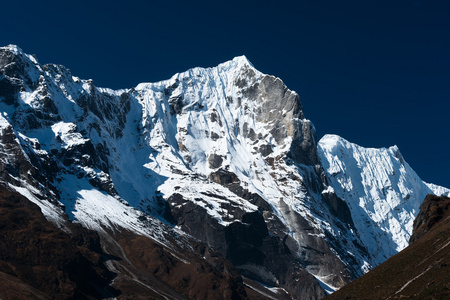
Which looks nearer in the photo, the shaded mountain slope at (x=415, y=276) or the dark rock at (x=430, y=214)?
the shaded mountain slope at (x=415, y=276)

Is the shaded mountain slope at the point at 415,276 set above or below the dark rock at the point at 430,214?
below

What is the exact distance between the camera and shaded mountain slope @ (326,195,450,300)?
240ft

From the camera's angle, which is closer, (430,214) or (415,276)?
(415,276)

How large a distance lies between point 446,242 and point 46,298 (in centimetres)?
14583

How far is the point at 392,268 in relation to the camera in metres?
93.9

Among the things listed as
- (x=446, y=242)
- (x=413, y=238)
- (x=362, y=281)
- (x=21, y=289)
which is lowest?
(x=21, y=289)

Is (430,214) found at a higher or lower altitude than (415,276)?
higher

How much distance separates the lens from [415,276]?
83688 mm

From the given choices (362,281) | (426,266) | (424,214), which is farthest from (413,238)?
(426,266)

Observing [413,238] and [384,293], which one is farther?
[413,238]

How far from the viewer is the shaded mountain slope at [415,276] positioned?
7306 cm

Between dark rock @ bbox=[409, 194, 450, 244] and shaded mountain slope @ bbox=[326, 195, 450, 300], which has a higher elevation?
dark rock @ bbox=[409, 194, 450, 244]

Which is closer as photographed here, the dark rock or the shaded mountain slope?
the shaded mountain slope

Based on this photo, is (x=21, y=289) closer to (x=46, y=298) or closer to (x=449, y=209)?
(x=46, y=298)
